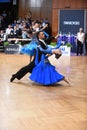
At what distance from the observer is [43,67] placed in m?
7.80

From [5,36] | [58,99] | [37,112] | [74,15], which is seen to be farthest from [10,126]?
[74,15]

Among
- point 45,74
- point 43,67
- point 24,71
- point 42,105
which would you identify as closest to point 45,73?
point 45,74

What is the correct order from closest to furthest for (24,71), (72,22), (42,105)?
(42,105), (24,71), (72,22)

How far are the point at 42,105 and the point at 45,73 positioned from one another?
1.96m

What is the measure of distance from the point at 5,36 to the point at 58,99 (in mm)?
11377

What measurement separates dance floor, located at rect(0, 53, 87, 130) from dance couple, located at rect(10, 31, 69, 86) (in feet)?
0.53

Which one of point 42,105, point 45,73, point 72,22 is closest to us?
point 42,105

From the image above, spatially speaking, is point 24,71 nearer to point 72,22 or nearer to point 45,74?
point 45,74

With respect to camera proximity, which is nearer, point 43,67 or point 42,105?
point 42,105

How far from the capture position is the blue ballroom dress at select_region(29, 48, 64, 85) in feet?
25.3

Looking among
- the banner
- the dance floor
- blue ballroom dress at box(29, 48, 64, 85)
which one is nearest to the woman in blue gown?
blue ballroom dress at box(29, 48, 64, 85)

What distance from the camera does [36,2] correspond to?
20.6 metres

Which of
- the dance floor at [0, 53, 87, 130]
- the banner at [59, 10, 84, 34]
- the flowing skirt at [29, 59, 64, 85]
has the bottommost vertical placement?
the dance floor at [0, 53, 87, 130]

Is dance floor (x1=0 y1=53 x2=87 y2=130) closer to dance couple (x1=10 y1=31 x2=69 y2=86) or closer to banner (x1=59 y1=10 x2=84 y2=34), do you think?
dance couple (x1=10 y1=31 x2=69 y2=86)
